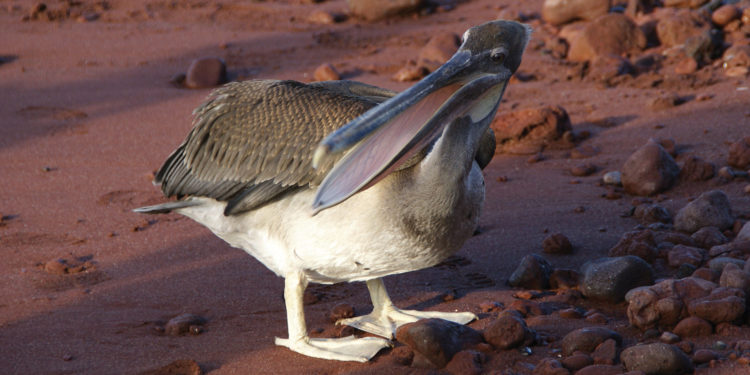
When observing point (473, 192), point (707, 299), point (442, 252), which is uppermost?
point (473, 192)

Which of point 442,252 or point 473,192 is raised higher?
point 473,192

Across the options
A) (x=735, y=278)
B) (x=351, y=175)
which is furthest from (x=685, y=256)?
(x=351, y=175)

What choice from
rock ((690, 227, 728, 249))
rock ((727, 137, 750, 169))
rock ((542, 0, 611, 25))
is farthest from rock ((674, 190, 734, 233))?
rock ((542, 0, 611, 25))

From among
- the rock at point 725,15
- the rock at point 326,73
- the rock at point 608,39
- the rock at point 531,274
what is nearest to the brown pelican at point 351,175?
the rock at point 531,274

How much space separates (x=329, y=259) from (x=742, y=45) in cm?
613

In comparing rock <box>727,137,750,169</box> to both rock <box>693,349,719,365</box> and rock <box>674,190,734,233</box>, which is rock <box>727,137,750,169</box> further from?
rock <box>693,349,719,365</box>

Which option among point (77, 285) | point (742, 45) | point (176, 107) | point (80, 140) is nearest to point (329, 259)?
point (77, 285)

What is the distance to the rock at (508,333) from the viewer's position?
3711 mm

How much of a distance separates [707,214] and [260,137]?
8.54 ft

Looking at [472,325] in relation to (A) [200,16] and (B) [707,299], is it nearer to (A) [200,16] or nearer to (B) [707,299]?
(B) [707,299]

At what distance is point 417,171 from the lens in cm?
346

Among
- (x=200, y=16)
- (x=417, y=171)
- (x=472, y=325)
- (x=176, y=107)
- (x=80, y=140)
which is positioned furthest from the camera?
(x=200, y=16)

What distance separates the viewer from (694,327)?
3625 millimetres

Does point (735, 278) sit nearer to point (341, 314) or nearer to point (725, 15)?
point (341, 314)
